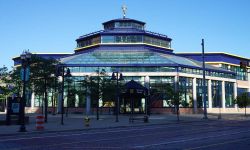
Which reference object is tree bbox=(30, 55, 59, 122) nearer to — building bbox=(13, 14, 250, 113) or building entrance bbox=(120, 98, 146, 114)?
building bbox=(13, 14, 250, 113)

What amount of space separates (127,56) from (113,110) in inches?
519

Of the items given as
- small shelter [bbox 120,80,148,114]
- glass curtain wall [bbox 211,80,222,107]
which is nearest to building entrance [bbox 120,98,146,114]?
small shelter [bbox 120,80,148,114]

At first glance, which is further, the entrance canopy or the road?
the entrance canopy

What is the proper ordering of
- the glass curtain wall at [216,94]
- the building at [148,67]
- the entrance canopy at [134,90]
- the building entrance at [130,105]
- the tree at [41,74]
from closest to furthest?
the tree at [41,74] < the entrance canopy at [134,90] < the building entrance at [130,105] < the building at [148,67] < the glass curtain wall at [216,94]

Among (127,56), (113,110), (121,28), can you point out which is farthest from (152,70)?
(121,28)

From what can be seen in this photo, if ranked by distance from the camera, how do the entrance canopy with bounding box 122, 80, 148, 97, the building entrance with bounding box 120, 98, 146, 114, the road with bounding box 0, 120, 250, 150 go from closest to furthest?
the road with bounding box 0, 120, 250, 150
the entrance canopy with bounding box 122, 80, 148, 97
the building entrance with bounding box 120, 98, 146, 114

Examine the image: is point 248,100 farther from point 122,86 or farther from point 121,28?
point 121,28

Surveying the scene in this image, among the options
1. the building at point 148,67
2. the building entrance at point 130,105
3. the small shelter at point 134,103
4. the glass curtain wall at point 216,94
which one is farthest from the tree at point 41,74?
the glass curtain wall at point 216,94

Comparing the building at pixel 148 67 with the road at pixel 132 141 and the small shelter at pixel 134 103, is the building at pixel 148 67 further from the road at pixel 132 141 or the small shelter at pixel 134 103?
the road at pixel 132 141

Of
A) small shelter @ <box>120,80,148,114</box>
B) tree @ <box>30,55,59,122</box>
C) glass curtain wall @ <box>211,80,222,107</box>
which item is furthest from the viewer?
glass curtain wall @ <box>211,80,222,107</box>

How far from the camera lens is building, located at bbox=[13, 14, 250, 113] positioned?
6625 cm

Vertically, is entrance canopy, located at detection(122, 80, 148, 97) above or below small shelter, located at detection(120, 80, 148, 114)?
above

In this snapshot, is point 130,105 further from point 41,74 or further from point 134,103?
point 41,74

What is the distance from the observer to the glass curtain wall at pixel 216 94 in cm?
7631
